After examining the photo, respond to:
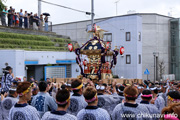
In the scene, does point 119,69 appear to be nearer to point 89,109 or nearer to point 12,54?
point 12,54

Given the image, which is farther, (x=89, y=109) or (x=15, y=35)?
(x=15, y=35)

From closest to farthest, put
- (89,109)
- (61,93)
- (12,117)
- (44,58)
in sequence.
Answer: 1. (61,93)
2. (89,109)
3. (12,117)
4. (44,58)

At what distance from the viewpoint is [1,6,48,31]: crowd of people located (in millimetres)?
19516

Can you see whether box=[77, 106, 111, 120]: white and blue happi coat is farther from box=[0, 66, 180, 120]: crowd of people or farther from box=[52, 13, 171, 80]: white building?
box=[52, 13, 171, 80]: white building

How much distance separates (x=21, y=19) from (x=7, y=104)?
1634cm

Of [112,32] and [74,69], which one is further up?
[112,32]

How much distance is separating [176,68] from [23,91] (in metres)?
33.2

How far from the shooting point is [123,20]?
28875mm

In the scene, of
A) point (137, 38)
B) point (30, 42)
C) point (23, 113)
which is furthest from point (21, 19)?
point (23, 113)

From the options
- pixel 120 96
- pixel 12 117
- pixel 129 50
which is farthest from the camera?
pixel 129 50

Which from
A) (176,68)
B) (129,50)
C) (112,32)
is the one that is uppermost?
(112,32)

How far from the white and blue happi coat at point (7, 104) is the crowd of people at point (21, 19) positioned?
1438cm

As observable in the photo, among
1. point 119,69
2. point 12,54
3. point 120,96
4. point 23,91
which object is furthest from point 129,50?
point 23,91

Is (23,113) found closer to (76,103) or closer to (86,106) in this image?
(86,106)
